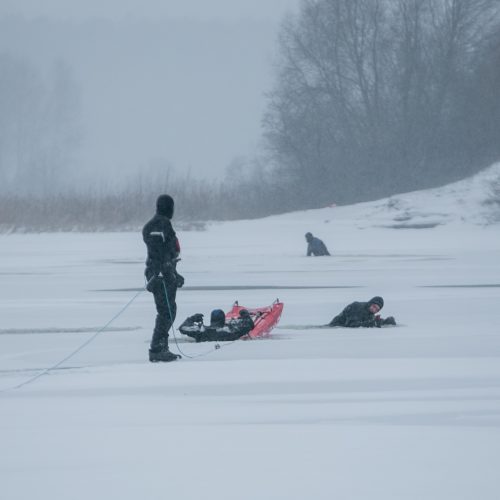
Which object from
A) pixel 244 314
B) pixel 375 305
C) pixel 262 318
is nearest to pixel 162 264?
pixel 244 314

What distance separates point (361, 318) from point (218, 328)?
1897mm

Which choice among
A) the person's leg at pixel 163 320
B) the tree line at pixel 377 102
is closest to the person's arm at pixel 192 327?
the person's leg at pixel 163 320

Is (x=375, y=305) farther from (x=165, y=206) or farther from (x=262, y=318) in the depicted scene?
(x=165, y=206)

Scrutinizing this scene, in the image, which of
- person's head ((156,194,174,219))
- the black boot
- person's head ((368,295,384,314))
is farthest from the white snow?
person's head ((156,194,174,219))

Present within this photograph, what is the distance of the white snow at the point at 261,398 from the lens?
6.81m

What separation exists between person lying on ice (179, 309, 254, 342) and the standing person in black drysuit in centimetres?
150

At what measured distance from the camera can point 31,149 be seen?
100m

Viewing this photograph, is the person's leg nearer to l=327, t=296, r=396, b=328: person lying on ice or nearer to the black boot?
the black boot

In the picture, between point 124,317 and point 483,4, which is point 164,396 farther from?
point 483,4

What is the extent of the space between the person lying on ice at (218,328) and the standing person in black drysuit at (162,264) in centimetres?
150

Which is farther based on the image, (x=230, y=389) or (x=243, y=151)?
(x=243, y=151)

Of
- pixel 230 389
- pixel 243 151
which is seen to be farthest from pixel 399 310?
pixel 243 151

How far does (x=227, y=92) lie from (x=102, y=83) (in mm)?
Answer: 18564

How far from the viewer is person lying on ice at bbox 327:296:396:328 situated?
13828 millimetres
